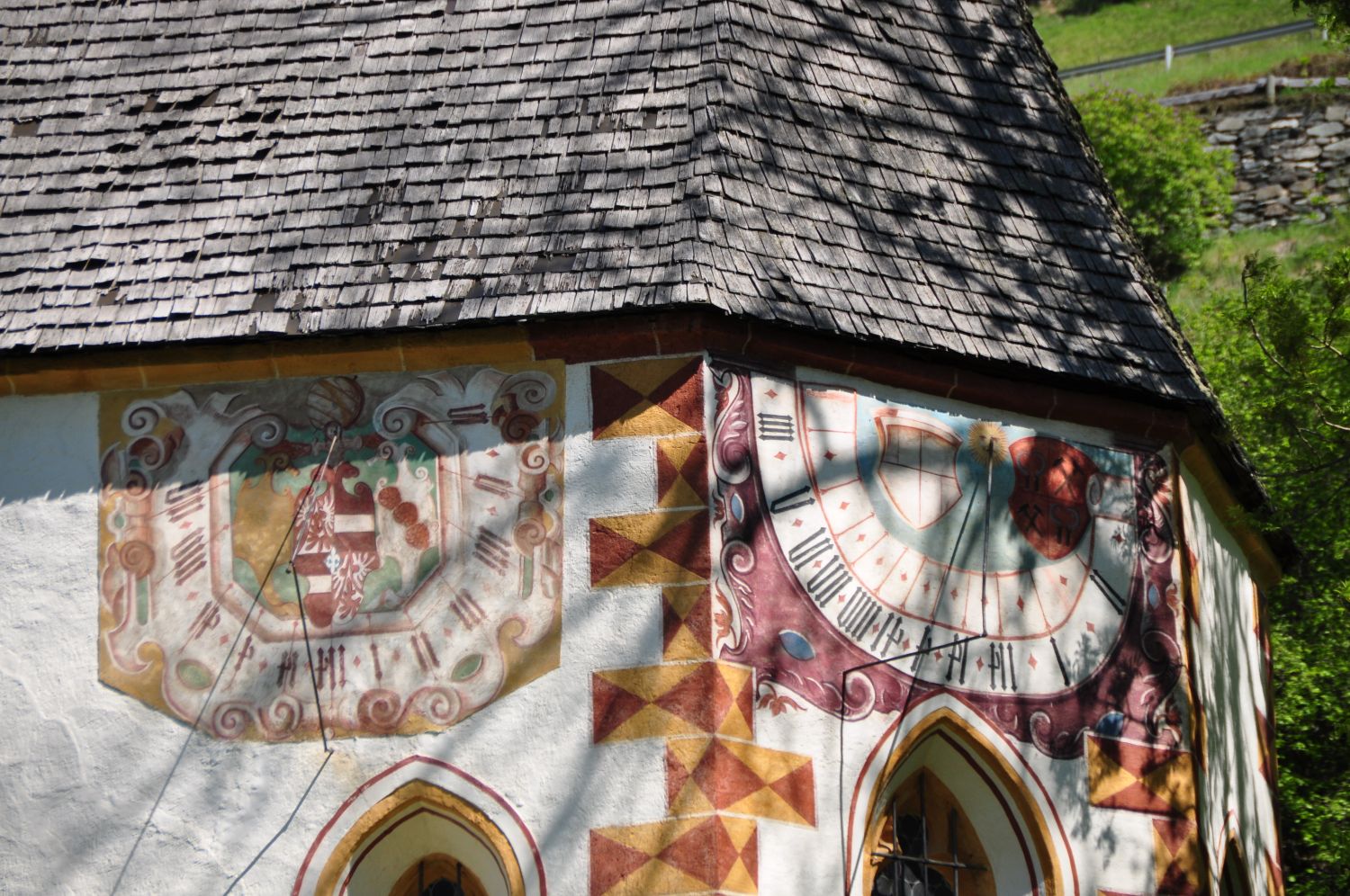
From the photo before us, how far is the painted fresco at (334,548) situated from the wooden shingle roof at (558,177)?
0.37m

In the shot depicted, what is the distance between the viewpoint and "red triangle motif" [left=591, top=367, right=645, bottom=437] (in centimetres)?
879

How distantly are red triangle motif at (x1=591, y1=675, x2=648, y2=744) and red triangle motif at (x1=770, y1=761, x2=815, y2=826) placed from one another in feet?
2.00

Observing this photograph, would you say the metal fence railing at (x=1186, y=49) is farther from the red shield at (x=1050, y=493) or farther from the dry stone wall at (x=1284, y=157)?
the red shield at (x=1050, y=493)

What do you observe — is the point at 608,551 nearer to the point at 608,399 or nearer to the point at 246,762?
the point at 608,399

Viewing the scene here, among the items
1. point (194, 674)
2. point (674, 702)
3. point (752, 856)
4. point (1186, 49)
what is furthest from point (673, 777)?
point (1186, 49)

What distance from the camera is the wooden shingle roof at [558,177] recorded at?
911cm

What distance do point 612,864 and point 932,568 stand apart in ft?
6.20

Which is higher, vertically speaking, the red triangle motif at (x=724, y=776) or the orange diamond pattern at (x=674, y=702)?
the orange diamond pattern at (x=674, y=702)

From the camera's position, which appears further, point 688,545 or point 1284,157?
point 1284,157

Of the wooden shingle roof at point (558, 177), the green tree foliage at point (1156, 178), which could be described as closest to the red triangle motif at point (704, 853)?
the wooden shingle roof at point (558, 177)

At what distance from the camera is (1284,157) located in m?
28.8

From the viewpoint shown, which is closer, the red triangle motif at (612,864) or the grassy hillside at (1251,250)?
the red triangle motif at (612,864)

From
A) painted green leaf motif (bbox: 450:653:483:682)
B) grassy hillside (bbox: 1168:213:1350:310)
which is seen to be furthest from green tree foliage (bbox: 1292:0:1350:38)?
grassy hillside (bbox: 1168:213:1350:310)

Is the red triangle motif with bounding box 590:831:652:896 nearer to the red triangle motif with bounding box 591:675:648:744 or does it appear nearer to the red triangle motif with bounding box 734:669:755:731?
the red triangle motif with bounding box 591:675:648:744
